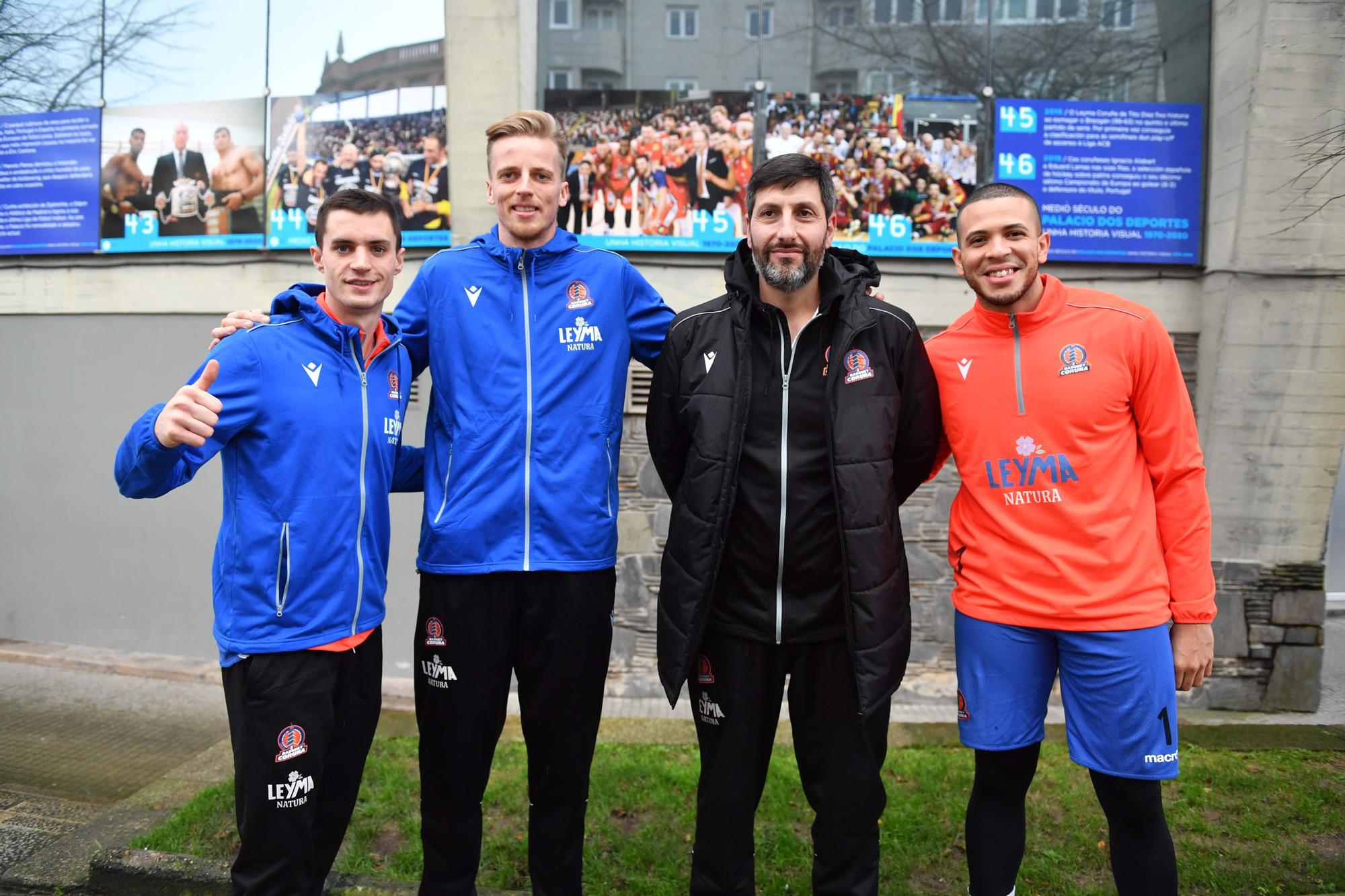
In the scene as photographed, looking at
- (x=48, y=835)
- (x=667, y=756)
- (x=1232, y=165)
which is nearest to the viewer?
(x=48, y=835)

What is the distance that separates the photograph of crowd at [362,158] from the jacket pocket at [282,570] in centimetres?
387

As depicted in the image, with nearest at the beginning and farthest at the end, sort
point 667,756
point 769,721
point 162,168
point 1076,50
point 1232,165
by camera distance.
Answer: point 769,721, point 667,756, point 1232,165, point 1076,50, point 162,168


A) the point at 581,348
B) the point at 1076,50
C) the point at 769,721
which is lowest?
the point at 769,721

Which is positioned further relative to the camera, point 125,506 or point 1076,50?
point 125,506

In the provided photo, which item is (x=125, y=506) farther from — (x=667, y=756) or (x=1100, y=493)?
(x=1100, y=493)

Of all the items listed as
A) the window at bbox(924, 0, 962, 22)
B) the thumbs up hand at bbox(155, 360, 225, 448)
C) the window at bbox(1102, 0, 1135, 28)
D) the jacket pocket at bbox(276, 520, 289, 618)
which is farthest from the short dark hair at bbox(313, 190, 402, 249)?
the window at bbox(1102, 0, 1135, 28)

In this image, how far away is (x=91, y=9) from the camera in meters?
6.60

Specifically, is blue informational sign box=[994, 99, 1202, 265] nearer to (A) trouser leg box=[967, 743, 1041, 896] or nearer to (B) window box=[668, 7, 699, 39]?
(B) window box=[668, 7, 699, 39]

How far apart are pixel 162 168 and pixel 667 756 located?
5.59 metres

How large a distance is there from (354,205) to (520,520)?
3.66 feet

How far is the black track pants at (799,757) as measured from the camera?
2613 mm

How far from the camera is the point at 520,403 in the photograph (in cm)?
275

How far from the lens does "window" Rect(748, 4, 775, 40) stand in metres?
6.05

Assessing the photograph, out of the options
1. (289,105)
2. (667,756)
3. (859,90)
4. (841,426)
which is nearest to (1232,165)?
(859,90)
